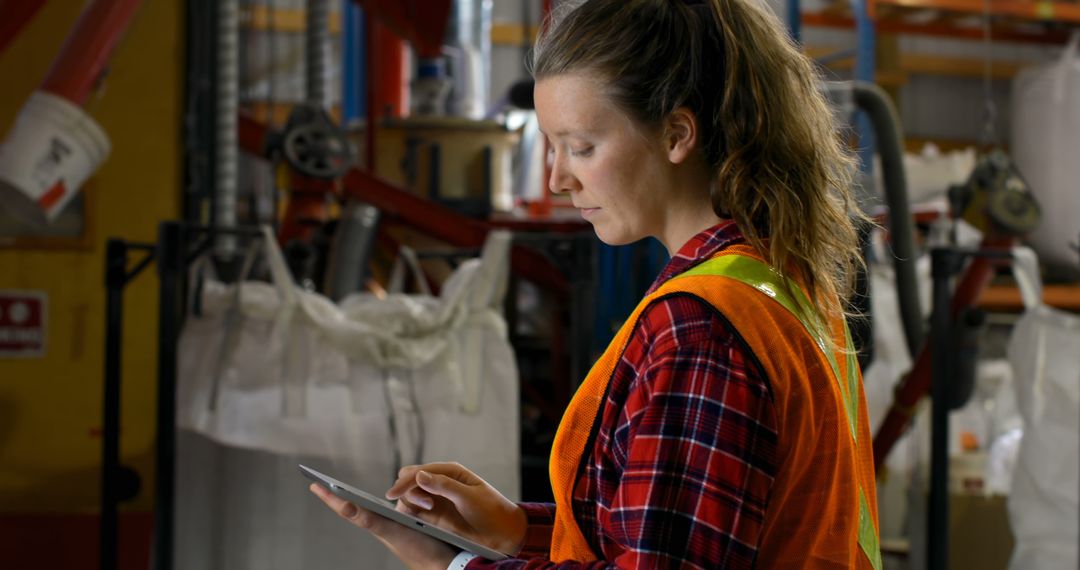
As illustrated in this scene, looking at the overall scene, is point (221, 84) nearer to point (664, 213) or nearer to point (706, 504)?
point (664, 213)

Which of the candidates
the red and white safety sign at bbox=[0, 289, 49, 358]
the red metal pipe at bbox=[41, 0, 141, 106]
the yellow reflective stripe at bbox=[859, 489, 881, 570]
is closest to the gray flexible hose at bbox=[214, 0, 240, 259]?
the red metal pipe at bbox=[41, 0, 141, 106]

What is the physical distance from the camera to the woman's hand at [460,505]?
0.87m

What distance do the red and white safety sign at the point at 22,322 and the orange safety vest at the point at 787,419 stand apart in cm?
230

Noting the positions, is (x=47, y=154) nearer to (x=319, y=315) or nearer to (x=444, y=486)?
(x=319, y=315)

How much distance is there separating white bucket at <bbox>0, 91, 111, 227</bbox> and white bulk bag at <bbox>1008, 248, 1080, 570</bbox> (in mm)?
1883

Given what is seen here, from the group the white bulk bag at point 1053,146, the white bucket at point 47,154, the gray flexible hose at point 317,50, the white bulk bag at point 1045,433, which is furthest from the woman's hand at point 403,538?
the white bulk bag at point 1053,146

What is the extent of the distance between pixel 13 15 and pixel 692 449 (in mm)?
2192

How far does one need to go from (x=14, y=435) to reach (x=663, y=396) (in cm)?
245

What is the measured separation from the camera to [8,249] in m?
2.76

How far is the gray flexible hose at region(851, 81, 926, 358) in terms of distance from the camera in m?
2.74

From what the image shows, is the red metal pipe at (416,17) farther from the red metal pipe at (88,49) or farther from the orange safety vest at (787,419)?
the orange safety vest at (787,419)

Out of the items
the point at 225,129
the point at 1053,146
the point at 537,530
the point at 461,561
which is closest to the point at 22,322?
the point at 225,129

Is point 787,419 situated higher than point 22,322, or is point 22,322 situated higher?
point 787,419

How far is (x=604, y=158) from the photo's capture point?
0.78 m
